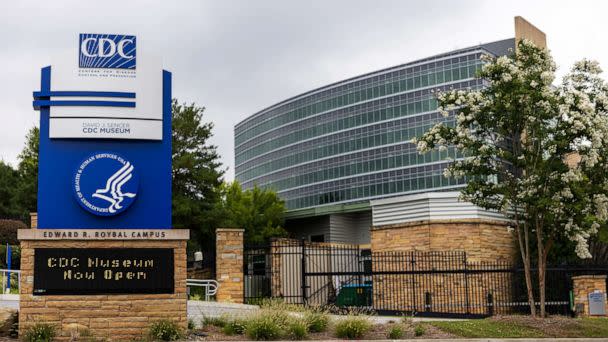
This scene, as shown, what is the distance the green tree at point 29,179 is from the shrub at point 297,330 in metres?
28.7

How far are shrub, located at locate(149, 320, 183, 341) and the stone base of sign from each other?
0.54ft

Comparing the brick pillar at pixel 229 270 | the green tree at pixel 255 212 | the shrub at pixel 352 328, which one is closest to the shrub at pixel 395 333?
the shrub at pixel 352 328

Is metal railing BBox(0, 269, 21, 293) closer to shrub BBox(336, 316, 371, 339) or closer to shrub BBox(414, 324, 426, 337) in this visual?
shrub BBox(336, 316, 371, 339)

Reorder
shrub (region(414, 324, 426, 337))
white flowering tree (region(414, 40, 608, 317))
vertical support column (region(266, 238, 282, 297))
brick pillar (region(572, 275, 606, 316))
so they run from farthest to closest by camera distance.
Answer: vertical support column (region(266, 238, 282, 297))
brick pillar (region(572, 275, 606, 316))
white flowering tree (region(414, 40, 608, 317))
shrub (region(414, 324, 426, 337))

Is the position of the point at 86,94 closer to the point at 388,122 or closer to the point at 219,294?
the point at 219,294

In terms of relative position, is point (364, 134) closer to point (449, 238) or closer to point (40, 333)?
point (449, 238)

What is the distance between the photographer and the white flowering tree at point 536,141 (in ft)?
60.7

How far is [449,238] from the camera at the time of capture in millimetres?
32562

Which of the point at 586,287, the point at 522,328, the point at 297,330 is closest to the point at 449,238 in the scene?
the point at 586,287

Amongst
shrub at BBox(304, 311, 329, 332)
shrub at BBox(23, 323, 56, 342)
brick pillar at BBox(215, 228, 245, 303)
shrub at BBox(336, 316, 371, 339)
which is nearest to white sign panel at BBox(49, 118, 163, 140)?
shrub at BBox(23, 323, 56, 342)

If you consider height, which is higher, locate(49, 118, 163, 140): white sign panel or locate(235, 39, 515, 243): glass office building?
locate(235, 39, 515, 243): glass office building

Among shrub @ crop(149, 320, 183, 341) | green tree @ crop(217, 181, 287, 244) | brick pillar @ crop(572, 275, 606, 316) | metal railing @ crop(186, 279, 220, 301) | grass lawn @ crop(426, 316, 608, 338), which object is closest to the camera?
shrub @ crop(149, 320, 183, 341)

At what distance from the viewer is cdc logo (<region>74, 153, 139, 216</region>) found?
50.9ft

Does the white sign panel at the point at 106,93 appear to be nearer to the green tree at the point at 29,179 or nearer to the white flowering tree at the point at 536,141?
the white flowering tree at the point at 536,141
